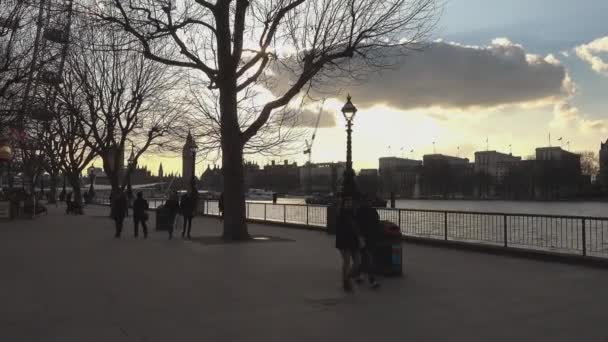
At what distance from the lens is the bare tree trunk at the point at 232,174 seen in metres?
19.5

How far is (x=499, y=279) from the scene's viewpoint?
36.6 feet

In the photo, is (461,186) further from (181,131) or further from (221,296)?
(221,296)

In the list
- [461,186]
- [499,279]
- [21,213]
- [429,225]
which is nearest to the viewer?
[499,279]

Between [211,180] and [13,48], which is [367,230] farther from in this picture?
[211,180]

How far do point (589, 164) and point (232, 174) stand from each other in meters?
162

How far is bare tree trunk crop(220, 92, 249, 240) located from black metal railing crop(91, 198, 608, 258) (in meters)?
5.36

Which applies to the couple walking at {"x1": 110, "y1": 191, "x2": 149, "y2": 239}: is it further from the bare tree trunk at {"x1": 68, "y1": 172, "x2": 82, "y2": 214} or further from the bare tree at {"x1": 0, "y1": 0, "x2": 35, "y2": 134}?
the bare tree trunk at {"x1": 68, "y1": 172, "x2": 82, "y2": 214}

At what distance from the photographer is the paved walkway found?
7211 mm

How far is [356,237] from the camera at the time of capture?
985cm

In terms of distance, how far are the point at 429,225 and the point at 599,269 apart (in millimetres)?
7972

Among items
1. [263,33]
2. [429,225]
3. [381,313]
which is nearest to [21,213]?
[263,33]

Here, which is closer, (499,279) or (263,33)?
(499,279)

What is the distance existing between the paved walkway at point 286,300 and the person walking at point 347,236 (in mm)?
436

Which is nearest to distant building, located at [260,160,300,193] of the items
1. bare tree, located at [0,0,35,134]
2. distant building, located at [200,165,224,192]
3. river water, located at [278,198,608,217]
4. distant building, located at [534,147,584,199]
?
distant building, located at [200,165,224,192]
